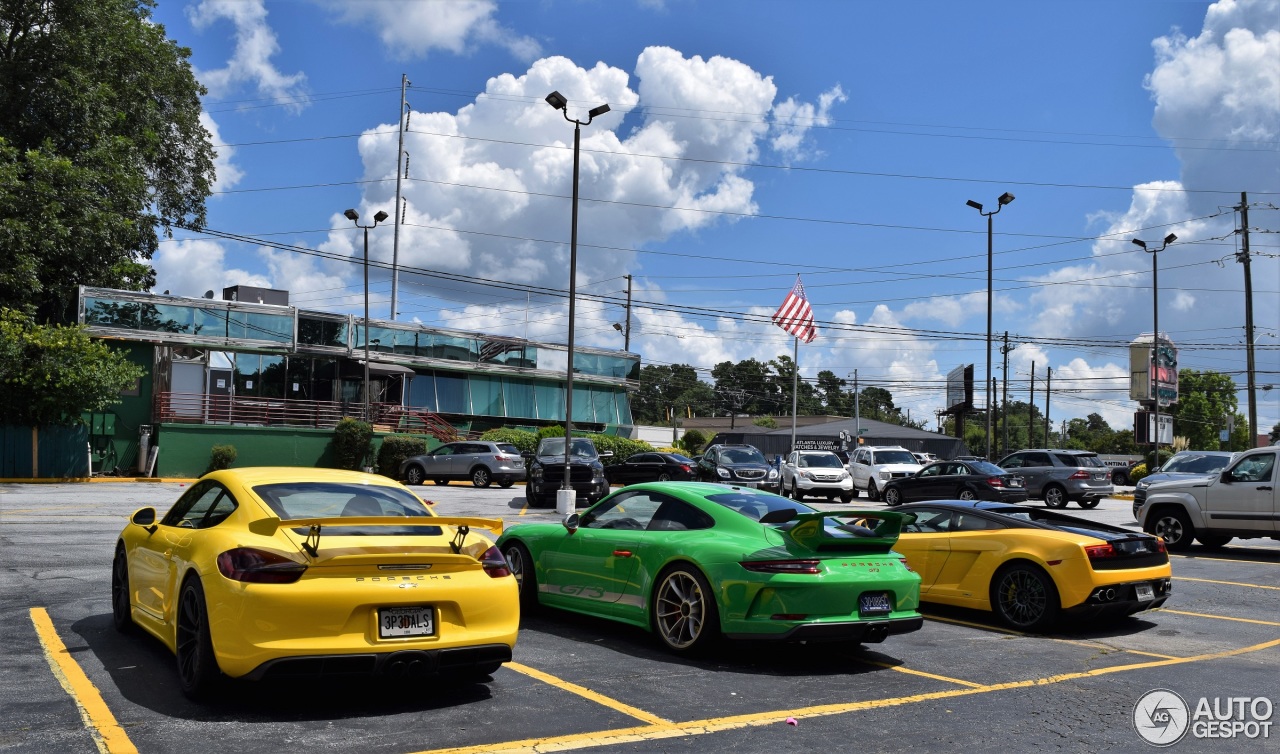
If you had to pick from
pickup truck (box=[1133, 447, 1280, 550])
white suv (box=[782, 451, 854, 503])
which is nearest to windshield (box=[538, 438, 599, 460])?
white suv (box=[782, 451, 854, 503])

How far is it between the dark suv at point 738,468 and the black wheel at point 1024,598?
19.2m

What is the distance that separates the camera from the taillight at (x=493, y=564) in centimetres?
657

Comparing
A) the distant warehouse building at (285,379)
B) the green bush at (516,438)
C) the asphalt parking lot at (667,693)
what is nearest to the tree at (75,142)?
the distant warehouse building at (285,379)

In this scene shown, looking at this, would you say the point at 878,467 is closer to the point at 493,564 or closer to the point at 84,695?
the point at 493,564

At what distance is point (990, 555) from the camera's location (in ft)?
32.7

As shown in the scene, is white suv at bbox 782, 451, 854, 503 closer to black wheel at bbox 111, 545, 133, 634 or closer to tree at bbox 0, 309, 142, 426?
→ tree at bbox 0, 309, 142, 426

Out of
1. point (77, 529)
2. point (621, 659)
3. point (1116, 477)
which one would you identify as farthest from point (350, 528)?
point (1116, 477)

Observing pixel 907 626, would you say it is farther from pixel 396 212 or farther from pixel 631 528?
pixel 396 212

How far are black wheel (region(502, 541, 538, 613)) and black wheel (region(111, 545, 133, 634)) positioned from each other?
3065mm

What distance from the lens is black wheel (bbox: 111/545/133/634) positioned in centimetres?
791

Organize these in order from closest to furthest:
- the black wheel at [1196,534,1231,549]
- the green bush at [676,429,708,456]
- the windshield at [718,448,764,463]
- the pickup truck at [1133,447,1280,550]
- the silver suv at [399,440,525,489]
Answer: the pickup truck at [1133,447,1280,550], the black wheel at [1196,534,1231,549], the windshield at [718,448,764,463], the silver suv at [399,440,525,489], the green bush at [676,429,708,456]

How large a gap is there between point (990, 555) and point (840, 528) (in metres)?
2.61

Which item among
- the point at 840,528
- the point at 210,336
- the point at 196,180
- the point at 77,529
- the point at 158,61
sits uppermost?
the point at 158,61

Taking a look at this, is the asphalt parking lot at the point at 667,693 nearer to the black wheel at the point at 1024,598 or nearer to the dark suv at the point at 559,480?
the black wheel at the point at 1024,598
